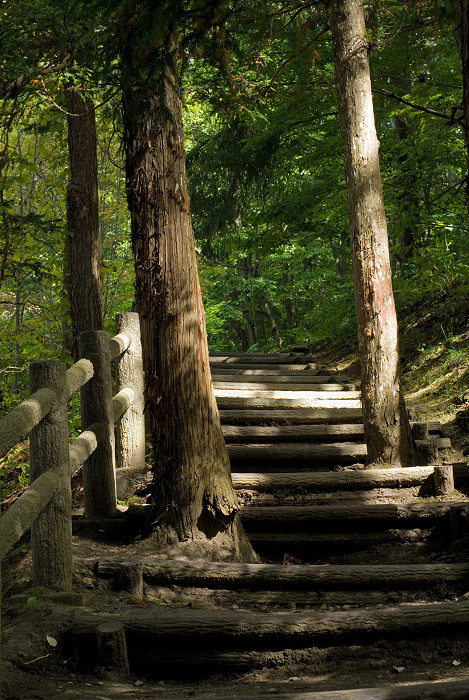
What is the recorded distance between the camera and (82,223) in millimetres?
10102

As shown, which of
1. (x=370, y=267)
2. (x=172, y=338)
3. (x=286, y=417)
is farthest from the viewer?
(x=286, y=417)

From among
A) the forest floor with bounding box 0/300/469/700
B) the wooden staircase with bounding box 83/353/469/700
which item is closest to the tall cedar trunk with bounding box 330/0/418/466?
the wooden staircase with bounding box 83/353/469/700

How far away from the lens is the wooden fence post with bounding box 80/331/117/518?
541 centimetres

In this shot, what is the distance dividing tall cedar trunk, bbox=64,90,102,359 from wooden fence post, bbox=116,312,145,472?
3354mm

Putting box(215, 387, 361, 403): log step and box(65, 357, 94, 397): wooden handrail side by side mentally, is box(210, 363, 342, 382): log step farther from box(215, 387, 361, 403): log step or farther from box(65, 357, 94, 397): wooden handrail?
box(65, 357, 94, 397): wooden handrail

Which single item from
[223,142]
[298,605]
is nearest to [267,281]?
[223,142]

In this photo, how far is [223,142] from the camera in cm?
1581

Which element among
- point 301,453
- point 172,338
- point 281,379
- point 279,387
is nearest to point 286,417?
point 301,453

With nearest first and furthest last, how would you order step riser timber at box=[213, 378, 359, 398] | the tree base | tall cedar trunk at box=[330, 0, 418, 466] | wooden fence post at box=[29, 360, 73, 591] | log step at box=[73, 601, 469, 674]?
log step at box=[73, 601, 469, 674] → wooden fence post at box=[29, 360, 73, 591] → the tree base → tall cedar trunk at box=[330, 0, 418, 466] → step riser timber at box=[213, 378, 359, 398]

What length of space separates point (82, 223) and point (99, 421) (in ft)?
17.8

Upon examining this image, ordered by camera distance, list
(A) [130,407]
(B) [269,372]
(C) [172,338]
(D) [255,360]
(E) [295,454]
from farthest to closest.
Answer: (D) [255,360] < (B) [269,372] < (E) [295,454] < (A) [130,407] < (C) [172,338]

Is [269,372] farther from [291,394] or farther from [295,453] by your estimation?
[295,453]

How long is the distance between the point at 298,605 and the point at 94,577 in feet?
4.60

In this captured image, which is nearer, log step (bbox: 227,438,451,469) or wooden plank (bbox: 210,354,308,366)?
log step (bbox: 227,438,451,469)
